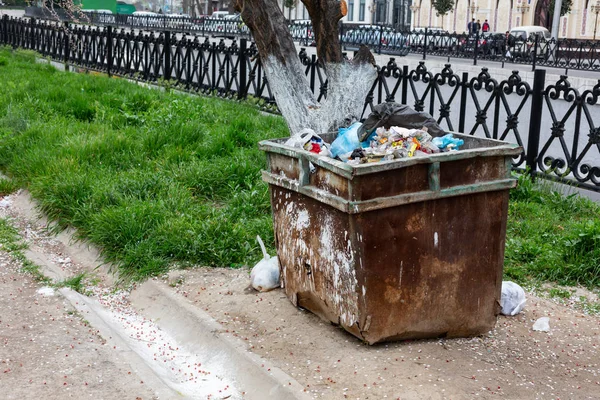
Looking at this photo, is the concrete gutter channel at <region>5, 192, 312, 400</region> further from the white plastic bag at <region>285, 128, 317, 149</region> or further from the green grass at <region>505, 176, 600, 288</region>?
the green grass at <region>505, 176, 600, 288</region>

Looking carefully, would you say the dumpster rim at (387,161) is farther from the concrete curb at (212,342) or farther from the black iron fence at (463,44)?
the black iron fence at (463,44)

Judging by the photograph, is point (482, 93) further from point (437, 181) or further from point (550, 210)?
point (437, 181)

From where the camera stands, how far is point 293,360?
414cm

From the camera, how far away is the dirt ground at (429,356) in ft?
12.3

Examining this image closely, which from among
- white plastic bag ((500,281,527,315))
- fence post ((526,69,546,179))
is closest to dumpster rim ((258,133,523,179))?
white plastic bag ((500,281,527,315))

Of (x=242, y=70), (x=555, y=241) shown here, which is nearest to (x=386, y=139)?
(x=555, y=241)

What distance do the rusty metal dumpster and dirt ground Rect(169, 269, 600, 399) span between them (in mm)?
128

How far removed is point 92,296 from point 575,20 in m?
49.4

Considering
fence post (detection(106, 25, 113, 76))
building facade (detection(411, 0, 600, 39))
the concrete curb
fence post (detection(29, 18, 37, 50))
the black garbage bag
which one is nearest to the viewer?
the concrete curb

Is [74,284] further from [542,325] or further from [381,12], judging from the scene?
[381,12]

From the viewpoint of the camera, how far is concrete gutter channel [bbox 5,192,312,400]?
3.96m

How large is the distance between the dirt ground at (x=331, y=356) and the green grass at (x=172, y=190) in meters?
0.67

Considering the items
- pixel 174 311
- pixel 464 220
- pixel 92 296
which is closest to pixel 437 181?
pixel 464 220

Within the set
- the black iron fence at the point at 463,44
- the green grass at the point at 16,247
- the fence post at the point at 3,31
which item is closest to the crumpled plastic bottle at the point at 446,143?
the green grass at the point at 16,247
